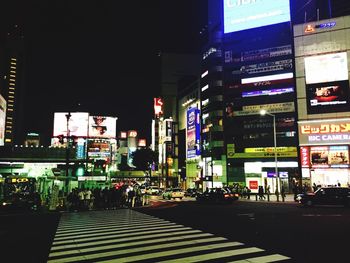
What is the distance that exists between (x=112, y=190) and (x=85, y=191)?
6.95 feet

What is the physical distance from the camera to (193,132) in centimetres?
7956

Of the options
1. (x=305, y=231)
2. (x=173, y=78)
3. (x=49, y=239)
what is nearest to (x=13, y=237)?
(x=49, y=239)

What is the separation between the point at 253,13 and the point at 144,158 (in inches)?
2125

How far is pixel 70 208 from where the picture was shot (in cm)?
2600

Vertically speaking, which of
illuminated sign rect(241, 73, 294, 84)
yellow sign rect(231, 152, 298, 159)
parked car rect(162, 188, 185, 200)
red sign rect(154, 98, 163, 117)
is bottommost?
parked car rect(162, 188, 185, 200)

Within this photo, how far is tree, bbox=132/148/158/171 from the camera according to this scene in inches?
3924

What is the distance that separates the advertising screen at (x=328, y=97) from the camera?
40.9 meters

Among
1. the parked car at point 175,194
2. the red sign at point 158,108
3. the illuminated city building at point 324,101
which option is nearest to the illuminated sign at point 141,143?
the red sign at point 158,108

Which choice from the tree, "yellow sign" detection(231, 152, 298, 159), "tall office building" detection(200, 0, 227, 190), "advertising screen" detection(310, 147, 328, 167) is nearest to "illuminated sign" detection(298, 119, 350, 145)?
"advertising screen" detection(310, 147, 328, 167)

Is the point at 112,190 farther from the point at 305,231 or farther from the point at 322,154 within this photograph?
the point at 322,154

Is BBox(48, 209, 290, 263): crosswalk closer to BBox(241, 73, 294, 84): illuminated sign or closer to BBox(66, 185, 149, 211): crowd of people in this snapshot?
BBox(66, 185, 149, 211): crowd of people

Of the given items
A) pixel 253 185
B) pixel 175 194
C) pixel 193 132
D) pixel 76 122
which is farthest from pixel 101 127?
pixel 253 185

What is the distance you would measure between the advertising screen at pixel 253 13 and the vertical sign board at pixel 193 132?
926 inches

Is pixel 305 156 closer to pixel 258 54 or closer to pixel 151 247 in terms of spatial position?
pixel 258 54
